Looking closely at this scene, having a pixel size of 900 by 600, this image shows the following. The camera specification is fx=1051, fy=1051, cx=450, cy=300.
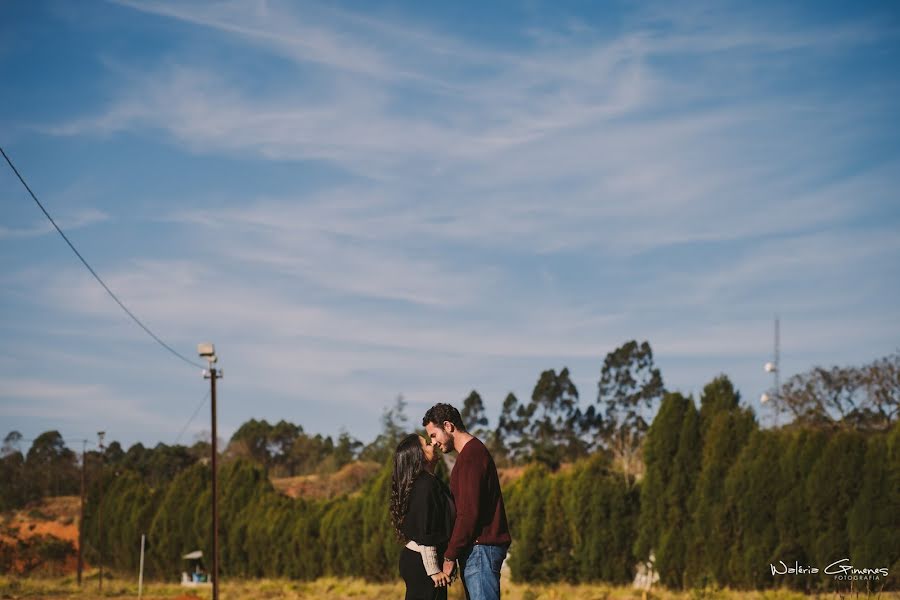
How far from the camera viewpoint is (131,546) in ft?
142

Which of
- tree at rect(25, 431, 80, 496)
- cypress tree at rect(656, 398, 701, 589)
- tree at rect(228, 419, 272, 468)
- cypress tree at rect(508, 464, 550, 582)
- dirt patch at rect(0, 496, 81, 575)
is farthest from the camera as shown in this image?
tree at rect(228, 419, 272, 468)

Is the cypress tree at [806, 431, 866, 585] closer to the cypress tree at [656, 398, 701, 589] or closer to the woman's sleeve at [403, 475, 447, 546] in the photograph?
the cypress tree at [656, 398, 701, 589]

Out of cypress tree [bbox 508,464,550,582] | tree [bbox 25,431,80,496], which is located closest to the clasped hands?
cypress tree [bbox 508,464,550,582]

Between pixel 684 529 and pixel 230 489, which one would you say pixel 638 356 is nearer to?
pixel 230 489

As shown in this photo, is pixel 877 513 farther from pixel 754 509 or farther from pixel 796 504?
pixel 754 509

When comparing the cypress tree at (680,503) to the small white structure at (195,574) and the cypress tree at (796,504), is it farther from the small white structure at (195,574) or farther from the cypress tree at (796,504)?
the small white structure at (195,574)

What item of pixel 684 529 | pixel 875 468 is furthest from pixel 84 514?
pixel 875 468

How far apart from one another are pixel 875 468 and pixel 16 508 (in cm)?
6784

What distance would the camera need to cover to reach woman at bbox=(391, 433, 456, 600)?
6590mm

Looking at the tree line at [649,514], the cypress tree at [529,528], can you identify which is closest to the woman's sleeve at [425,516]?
the tree line at [649,514]

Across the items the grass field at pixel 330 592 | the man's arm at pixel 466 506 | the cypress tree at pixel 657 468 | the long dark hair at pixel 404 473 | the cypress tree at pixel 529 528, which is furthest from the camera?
the cypress tree at pixel 529 528

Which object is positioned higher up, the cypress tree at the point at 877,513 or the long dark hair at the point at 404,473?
the long dark hair at the point at 404,473

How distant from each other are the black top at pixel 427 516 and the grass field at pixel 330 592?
10437mm

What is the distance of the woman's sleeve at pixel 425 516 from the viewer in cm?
659
